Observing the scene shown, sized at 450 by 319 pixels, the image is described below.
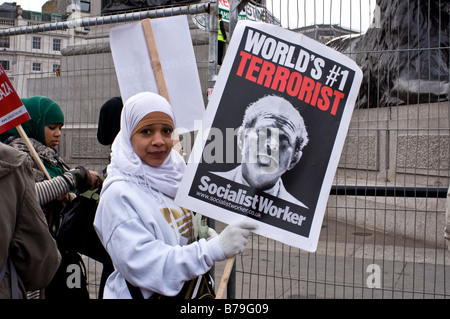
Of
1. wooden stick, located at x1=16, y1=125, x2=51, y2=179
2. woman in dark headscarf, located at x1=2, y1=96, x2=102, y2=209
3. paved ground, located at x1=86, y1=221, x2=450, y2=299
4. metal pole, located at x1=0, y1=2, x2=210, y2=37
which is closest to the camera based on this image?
wooden stick, located at x1=16, y1=125, x2=51, y2=179

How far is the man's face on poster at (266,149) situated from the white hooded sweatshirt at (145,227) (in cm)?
33

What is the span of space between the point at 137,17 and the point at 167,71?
2.70 feet

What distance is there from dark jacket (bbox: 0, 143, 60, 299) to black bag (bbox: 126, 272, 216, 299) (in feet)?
1.23

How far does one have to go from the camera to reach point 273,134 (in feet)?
6.74

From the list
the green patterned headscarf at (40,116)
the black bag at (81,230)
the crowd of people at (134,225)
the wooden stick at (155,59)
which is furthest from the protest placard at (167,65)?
the crowd of people at (134,225)

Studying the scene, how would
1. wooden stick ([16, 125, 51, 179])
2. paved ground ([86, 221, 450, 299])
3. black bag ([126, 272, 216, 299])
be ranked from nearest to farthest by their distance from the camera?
black bag ([126, 272, 216, 299]) < wooden stick ([16, 125, 51, 179]) < paved ground ([86, 221, 450, 299])

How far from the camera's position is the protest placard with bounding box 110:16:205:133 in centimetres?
329

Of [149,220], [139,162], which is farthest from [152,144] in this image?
[149,220]

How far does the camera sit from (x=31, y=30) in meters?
4.46

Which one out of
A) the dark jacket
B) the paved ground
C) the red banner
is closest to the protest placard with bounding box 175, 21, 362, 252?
the dark jacket

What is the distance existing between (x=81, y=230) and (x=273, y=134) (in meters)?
1.46

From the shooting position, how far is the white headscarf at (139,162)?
2057 mm

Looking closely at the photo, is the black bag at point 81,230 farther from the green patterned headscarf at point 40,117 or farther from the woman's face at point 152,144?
the woman's face at point 152,144

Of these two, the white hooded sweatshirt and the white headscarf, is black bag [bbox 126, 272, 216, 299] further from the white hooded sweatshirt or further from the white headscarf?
the white headscarf
